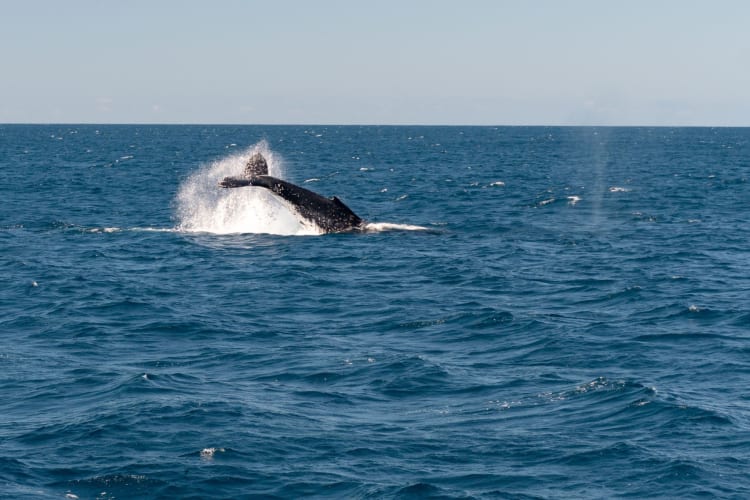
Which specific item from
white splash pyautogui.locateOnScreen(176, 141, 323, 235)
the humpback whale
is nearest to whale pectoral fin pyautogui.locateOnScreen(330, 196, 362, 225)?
the humpback whale

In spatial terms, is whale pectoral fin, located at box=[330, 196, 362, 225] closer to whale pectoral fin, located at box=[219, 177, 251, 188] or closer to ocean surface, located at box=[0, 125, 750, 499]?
ocean surface, located at box=[0, 125, 750, 499]

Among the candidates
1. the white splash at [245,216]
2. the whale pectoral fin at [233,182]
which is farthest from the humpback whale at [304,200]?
the white splash at [245,216]

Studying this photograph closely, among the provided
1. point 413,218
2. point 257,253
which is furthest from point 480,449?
point 413,218

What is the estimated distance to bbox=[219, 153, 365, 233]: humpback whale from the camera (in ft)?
143

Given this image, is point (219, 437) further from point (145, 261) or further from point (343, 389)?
point (145, 261)

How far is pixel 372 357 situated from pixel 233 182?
717 inches

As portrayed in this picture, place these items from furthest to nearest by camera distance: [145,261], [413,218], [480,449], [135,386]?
[413,218], [145,261], [135,386], [480,449]

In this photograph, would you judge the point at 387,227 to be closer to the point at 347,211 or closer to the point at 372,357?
the point at 347,211

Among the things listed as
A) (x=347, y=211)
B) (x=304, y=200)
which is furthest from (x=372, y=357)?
(x=347, y=211)

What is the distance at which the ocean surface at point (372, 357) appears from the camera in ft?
57.4

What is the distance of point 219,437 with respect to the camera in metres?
19.1

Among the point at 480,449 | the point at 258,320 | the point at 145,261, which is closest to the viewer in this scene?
the point at 480,449

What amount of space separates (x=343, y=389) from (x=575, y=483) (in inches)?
274

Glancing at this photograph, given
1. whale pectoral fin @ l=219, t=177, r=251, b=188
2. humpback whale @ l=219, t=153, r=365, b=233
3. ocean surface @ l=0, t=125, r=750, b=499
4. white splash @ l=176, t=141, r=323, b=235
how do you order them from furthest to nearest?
white splash @ l=176, t=141, r=323, b=235
humpback whale @ l=219, t=153, r=365, b=233
whale pectoral fin @ l=219, t=177, r=251, b=188
ocean surface @ l=0, t=125, r=750, b=499
